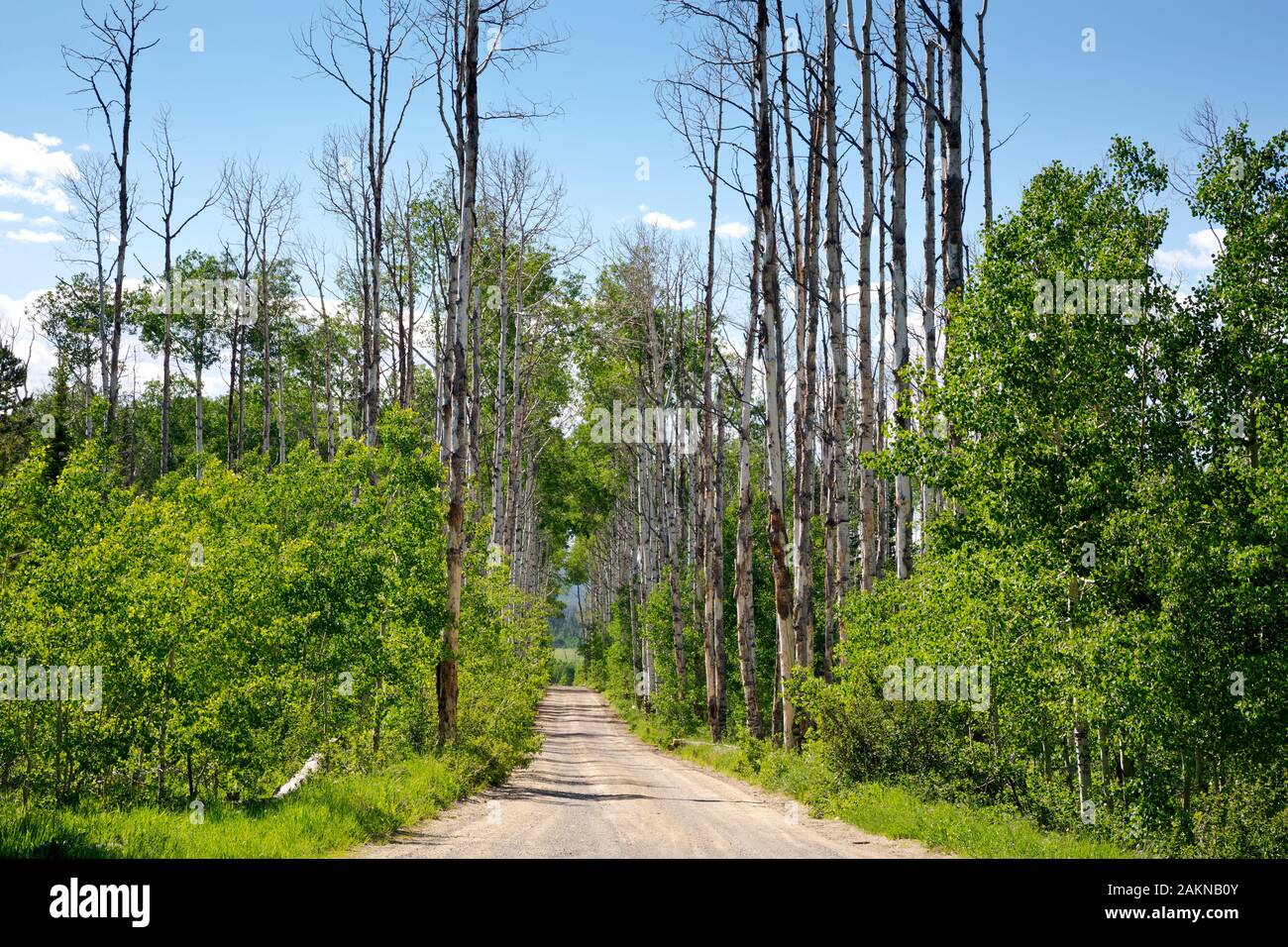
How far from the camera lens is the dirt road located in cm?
963

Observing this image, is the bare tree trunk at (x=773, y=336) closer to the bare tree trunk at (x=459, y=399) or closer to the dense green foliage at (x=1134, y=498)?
the bare tree trunk at (x=459, y=399)

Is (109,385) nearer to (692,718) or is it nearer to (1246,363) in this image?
(692,718)

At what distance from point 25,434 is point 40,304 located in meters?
26.8

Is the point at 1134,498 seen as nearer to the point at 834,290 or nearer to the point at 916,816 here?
the point at 916,816

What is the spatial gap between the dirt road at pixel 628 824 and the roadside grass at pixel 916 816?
0.89ft

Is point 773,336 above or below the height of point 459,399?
above

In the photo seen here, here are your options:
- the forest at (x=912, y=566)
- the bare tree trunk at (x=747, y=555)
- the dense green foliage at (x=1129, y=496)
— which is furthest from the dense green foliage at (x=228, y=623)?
the dense green foliage at (x=1129, y=496)

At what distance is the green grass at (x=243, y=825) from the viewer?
25.3ft

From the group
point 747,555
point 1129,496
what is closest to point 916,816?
point 1129,496

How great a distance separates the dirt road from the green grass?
0.37m

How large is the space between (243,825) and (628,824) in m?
4.58

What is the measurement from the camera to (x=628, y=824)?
11.9 metres

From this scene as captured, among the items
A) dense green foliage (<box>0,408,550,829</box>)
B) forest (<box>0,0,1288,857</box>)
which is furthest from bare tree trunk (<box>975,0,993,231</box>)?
dense green foliage (<box>0,408,550,829</box>)
